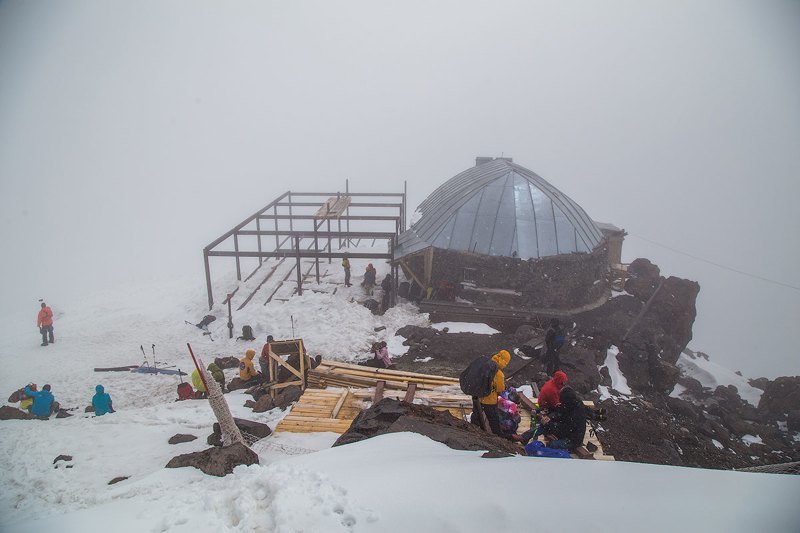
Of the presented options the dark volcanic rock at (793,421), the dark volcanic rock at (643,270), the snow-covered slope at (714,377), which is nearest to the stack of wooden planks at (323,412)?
the dark volcanic rock at (793,421)

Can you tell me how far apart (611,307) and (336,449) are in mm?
16565

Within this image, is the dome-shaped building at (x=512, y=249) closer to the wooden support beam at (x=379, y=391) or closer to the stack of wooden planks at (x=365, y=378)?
the stack of wooden planks at (x=365, y=378)

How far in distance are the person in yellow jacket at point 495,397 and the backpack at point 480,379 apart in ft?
0.61

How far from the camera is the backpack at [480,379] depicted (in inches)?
267

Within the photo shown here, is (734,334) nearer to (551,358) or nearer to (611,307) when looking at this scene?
(611,307)

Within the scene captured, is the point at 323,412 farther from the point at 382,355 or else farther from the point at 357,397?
the point at 382,355

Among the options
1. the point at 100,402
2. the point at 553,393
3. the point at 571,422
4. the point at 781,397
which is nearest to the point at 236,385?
the point at 100,402

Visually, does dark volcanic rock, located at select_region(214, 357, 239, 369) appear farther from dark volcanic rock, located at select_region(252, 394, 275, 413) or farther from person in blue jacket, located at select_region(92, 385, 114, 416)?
dark volcanic rock, located at select_region(252, 394, 275, 413)

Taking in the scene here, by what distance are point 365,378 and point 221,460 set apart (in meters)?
4.37

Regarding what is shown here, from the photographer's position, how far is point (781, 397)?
1450 centimetres

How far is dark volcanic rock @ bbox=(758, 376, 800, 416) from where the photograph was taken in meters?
14.2

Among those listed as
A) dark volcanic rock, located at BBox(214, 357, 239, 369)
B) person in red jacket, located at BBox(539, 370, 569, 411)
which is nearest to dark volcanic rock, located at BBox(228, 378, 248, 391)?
dark volcanic rock, located at BBox(214, 357, 239, 369)

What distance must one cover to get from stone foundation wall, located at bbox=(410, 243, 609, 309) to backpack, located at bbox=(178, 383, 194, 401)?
36.8ft

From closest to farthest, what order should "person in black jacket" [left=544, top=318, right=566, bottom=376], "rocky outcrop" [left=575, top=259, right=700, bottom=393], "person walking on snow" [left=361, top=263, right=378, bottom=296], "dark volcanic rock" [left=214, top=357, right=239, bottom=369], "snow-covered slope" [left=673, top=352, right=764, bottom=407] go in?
"person in black jacket" [left=544, top=318, right=566, bottom=376] < "dark volcanic rock" [left=214, top=357, right=239, bottom=369] < "rocky outcrop" [left=575, top=259, right=700, bottom=393] < "snow-covered slope" [left=673, top=352, right=764, bottom=407] < "person walking on snow" [left=361, top=263, right=378, bottom=296]
